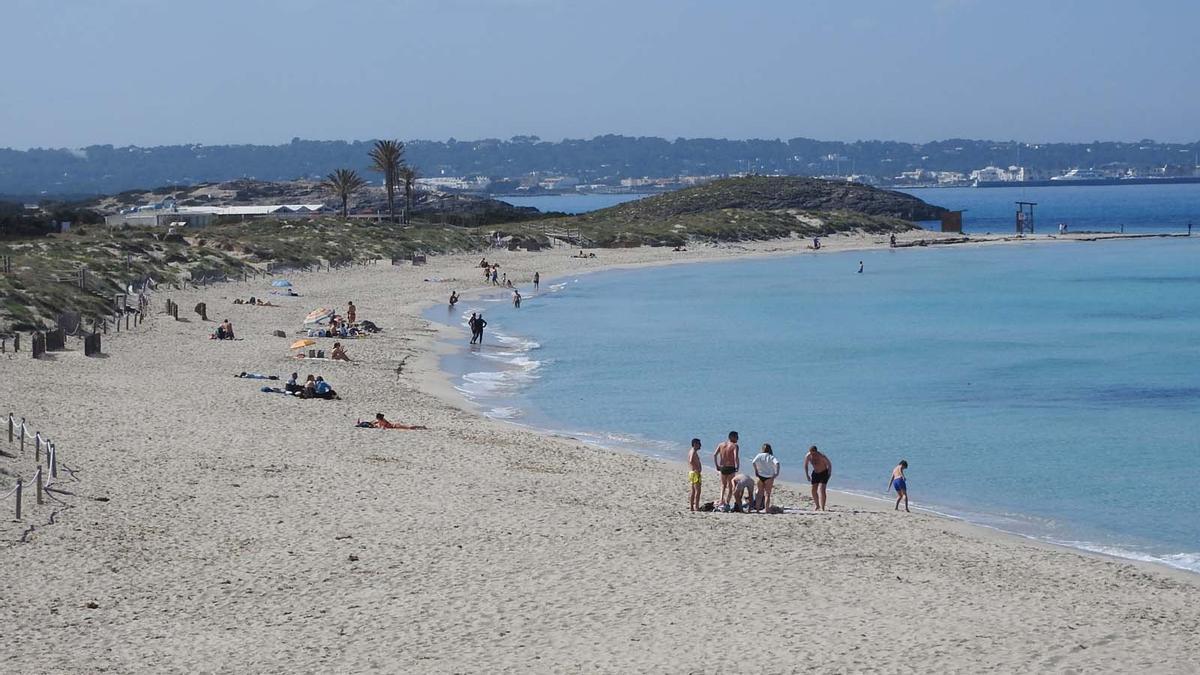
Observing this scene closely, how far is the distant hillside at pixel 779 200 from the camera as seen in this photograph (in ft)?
393

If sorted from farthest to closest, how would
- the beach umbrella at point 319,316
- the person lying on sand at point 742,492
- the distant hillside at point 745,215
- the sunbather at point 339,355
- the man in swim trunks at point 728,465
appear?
the distant hillside at point 745,215, the beach umbrella at point 319,316, the sunbather at point 339,355, the man in swim trunks at point 728,465, the person lying on sand at point 742,492

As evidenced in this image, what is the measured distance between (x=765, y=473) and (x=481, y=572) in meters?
4.71

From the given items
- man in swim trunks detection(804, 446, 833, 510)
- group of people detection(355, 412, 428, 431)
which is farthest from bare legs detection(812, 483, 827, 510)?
group of people detection(355, 412, 428, 431)

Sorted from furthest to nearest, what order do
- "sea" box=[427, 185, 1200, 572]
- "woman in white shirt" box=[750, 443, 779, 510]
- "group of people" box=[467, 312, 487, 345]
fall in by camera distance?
"group of people" box=[467, 312, 487, 345] → "sea" box=[427, 185, 1200, 572] → "woman in white shirt" box=[750, 443, 779, 510]

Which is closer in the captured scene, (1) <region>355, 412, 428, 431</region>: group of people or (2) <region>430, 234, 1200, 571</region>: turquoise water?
(2) <region>430, 234, 1200, 571</region>: turquoise water

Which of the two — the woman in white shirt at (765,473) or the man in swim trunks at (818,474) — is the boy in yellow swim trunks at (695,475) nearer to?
the woman in white shirt at (765,473)

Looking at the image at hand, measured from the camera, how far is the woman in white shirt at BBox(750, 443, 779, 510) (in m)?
16.2

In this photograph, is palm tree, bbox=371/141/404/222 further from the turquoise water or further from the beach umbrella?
the beach umbrella

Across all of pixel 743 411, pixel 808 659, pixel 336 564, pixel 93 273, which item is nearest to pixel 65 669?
pixel 336 564

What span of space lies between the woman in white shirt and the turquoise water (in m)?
3.23

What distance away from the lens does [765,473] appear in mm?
16250

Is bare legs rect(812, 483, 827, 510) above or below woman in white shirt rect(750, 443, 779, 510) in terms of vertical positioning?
below

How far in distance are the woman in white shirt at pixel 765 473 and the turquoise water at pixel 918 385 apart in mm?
3231

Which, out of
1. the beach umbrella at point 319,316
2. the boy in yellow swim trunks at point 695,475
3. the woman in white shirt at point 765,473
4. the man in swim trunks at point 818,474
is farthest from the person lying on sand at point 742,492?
the beach umbrella at point 319,316
